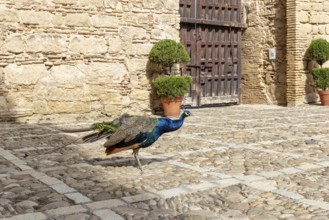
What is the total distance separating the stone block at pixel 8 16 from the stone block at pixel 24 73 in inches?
34.0

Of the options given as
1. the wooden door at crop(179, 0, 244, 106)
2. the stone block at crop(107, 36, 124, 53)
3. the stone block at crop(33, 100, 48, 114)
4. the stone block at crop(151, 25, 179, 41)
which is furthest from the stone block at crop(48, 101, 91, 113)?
the wooden door at crop(179, 0, 244, 106)

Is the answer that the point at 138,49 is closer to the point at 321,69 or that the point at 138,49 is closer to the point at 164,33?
the point at 164,33

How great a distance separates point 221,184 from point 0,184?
188 centimetres

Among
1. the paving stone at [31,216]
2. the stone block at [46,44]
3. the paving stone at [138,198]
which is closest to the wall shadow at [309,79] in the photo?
the stone block at [46,44]

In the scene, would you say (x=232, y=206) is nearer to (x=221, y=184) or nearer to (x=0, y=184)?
(x=221, y=184)

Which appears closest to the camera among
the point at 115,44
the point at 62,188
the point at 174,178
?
the point at 62,188

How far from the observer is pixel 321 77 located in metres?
11.6

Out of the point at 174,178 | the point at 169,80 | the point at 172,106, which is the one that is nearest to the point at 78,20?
the point at 169,80

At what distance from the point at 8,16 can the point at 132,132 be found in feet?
17.5

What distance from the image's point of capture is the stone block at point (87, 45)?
A: 349 inches

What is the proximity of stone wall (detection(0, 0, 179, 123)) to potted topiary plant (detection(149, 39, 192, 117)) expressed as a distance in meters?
0.41

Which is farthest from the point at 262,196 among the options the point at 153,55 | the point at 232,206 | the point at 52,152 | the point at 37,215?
the point at 153,55

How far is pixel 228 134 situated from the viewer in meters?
6.66

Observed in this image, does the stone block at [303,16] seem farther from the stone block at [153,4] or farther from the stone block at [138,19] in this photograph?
the stone block at [138,19]
